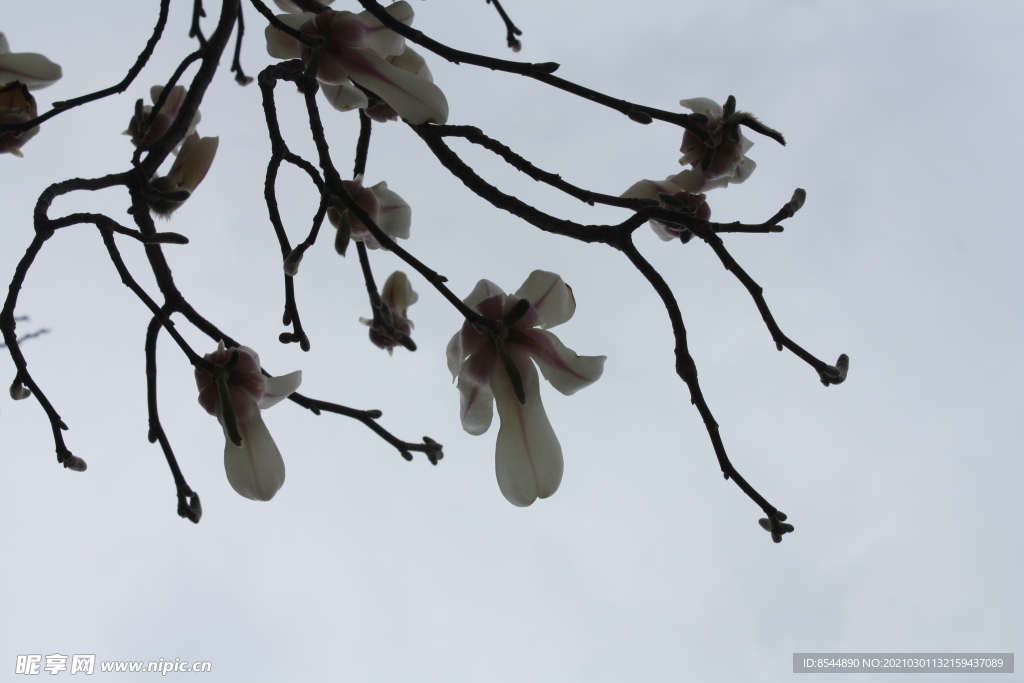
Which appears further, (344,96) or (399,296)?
(399,296)

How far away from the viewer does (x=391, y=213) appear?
99 cm

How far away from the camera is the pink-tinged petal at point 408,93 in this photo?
2.35ft

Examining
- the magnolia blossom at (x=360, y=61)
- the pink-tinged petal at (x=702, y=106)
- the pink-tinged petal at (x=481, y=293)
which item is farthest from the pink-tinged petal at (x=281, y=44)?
the pink-tinged petal at (x=702, y=106)

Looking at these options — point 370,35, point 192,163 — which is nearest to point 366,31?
point 370,35

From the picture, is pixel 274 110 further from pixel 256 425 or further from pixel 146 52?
pixel 256 425

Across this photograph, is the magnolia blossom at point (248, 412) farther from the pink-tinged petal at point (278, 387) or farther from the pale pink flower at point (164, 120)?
the pale pink flower at point (164, 120)

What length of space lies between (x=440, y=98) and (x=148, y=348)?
40 centimetres

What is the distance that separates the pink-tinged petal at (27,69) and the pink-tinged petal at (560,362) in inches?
24.2

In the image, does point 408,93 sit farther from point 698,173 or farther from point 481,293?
point 698,173

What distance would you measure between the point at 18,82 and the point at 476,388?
0.62 meters

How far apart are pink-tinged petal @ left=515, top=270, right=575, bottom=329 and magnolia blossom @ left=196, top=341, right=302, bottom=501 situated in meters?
0.27

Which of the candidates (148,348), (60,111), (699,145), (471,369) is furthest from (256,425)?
(699,145)

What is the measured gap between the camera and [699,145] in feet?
2.79

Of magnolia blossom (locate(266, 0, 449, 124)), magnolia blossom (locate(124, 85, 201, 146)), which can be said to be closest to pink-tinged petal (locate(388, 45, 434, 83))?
magnolia blossom (locate(266, 0, 449, 124))
